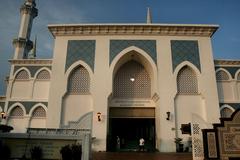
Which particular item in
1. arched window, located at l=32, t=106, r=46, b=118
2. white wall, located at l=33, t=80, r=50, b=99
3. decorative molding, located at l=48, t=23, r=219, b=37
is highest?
decorative molding, located at l=48, t=23, r=219, b=37

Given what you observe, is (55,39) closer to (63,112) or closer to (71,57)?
(71,57)

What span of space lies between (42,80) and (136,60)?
7151 mm

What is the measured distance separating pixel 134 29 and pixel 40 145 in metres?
11.8

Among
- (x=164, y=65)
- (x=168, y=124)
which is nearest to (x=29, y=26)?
(x=164, y=65)

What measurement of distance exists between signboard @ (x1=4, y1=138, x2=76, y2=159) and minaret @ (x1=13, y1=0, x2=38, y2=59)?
1465 centimetres

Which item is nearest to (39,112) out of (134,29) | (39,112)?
(39,112)

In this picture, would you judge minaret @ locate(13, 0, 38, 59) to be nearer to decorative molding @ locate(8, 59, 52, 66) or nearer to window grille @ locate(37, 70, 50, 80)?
decorative molding @ locate(8, 59, 52, 66)

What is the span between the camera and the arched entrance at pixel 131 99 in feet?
58.3

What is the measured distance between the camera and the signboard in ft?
27.3

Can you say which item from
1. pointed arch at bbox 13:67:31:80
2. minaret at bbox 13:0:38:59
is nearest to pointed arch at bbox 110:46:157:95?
pointed arch at bbox 13:67:31:80

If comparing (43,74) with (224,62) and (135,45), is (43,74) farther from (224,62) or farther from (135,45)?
(224,62)

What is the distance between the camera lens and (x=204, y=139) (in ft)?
26.9

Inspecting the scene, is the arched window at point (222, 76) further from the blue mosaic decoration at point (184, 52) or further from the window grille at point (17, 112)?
the window grille at point (17, 112)

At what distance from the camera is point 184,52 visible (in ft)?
58.3
